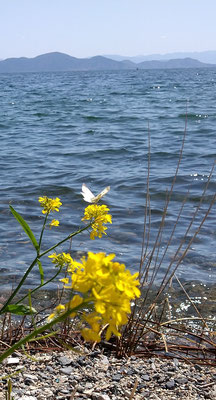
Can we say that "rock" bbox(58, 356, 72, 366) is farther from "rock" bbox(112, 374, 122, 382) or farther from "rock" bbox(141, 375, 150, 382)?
"rock" bbox(141, 375, 150, 382)

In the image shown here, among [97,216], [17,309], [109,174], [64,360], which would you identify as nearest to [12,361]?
[64,360]

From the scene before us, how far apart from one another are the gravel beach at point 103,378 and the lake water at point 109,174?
1.70 metres

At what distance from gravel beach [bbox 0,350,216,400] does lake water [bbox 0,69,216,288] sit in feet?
5.56

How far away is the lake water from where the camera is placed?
19.8ft

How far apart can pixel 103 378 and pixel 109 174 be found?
7664 mm

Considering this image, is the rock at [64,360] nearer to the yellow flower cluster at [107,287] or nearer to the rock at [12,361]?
the rock at [12,361]

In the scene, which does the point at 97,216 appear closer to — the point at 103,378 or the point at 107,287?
the point at 107,287

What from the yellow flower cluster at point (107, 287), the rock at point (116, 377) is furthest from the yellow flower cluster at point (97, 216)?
the rock at point (116, 377)

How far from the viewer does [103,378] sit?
2545mm

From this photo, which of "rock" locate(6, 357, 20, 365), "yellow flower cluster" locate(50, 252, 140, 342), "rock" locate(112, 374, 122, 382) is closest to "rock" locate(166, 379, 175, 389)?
"rock" locate(112, 374, 122, 382)

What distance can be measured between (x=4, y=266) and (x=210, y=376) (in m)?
3.23

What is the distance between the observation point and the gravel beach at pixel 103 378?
2.37m

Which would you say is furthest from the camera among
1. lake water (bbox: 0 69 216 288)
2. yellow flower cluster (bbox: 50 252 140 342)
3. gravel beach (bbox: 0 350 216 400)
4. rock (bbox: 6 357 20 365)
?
lake water (bbox: 0 69 216 288)

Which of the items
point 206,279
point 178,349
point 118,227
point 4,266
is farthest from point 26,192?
point 178,349
